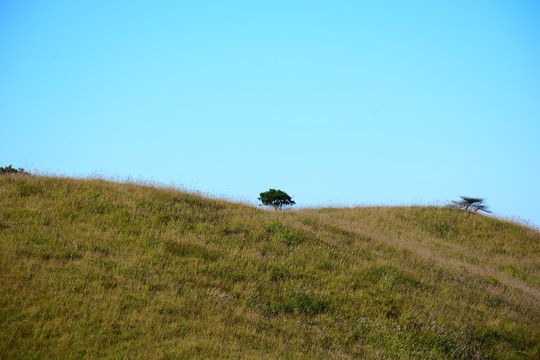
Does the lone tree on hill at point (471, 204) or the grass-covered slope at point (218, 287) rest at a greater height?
the lone tree on hill at point (471, 204)

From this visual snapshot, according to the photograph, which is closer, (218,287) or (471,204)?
(218,287)

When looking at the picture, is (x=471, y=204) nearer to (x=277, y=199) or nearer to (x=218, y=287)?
(x=277, y=199)

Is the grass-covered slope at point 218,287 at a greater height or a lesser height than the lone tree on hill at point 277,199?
lesser

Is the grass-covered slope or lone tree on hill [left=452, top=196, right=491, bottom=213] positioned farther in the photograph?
lone tree on hill [left=452, top=196, right=491, bottom=213]

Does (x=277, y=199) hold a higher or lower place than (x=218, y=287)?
higher

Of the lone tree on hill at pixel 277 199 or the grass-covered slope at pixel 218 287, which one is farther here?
the lone tree on hill at pixel 277 199

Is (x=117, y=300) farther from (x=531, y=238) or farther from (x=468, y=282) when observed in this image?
(x=531, y=238)

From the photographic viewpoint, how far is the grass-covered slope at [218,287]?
34.3ft

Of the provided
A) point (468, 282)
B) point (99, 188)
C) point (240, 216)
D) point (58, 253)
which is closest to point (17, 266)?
point (58, 253)

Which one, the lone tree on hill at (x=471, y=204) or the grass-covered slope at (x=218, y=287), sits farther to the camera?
the lone tree on hill at (x=471, y=204)

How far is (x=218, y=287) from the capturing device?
14.1 m

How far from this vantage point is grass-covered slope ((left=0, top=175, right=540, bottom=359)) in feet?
34.3

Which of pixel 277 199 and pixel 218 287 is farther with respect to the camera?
pixel 277 199

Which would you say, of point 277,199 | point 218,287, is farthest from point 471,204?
point 218,287
